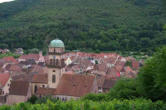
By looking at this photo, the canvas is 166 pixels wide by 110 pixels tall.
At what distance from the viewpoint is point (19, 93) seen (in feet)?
115

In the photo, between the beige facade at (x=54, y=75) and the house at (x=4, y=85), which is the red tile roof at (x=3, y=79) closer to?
the house at (x=4, y=85)

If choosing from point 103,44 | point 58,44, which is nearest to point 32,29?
point 103,44

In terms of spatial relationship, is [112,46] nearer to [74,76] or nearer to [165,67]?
[74,76]

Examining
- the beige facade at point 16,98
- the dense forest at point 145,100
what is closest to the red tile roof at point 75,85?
the beige facade at point 16,98

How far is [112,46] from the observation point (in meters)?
100

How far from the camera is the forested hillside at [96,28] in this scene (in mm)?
101188

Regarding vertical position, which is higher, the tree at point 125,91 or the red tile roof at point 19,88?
the tree at point 125,91

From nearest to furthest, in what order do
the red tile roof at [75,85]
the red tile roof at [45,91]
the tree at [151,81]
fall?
the tree at [151,81], the red tile roof at [75,85], the red tile roof at [45,91]

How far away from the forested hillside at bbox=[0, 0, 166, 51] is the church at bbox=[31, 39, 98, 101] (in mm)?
50109

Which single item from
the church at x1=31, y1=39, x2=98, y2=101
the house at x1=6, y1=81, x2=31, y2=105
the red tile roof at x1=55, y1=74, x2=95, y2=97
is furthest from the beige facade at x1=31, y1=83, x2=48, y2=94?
the red tile roof at x1=55, y1=74, x2=95, y2=97

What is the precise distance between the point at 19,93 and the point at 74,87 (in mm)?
7486

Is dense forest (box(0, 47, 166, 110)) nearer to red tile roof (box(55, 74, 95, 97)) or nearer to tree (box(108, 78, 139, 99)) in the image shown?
tree (box(108, 78, 139, 99))

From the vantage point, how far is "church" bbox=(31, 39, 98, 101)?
33.5m

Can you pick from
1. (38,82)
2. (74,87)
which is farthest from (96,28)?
(74,87)
